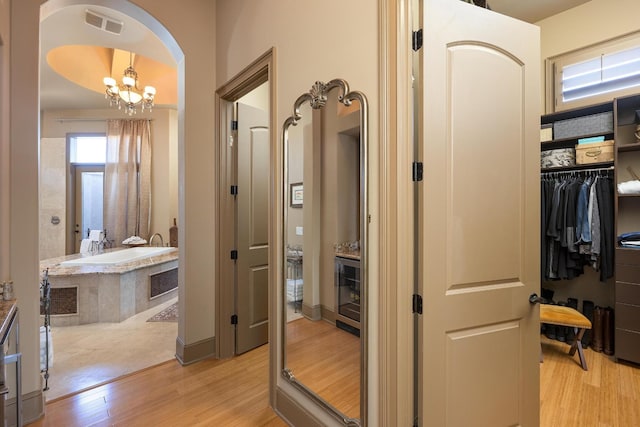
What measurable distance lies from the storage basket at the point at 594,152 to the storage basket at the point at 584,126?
124mm

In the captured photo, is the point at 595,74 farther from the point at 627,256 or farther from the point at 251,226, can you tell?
the point at 251,226

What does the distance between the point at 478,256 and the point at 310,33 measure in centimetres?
152

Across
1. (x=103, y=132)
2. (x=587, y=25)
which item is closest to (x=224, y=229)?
(x=587, y=25)

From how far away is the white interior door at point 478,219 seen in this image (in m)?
1.38

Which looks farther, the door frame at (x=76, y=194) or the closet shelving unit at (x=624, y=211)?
the door frame at (x=76, y=194)

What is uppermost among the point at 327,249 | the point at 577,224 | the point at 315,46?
the point at 315,46

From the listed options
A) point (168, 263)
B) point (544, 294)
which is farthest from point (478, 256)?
point (168, 263)

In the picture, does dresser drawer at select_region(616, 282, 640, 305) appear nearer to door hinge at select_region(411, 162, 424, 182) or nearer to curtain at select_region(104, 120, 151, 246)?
door hinge at select_region(411, 162, 424, 182)

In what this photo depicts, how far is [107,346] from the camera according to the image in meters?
3.07

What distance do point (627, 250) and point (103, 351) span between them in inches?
190

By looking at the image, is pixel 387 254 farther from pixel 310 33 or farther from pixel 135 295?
pixel 135 295

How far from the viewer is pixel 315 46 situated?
1765 mm

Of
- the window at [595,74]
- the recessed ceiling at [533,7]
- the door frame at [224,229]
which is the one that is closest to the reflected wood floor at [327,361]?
the door frame at [224,229]

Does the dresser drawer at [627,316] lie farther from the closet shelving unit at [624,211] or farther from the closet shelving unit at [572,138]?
the closet shelving unit at [572,138]
